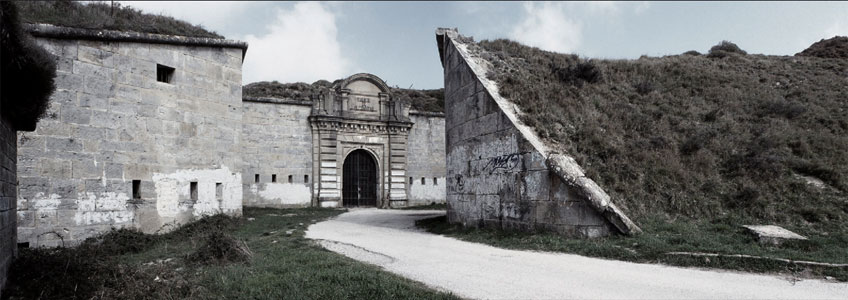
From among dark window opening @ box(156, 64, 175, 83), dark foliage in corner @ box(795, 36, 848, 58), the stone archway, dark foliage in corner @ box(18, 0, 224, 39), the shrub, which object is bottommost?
the stone archway

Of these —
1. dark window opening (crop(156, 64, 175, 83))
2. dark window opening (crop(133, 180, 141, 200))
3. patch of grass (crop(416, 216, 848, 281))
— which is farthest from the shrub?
dark window opening (crop(133, 180, 141, 200))

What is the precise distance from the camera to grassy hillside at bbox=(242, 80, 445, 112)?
26672 mm

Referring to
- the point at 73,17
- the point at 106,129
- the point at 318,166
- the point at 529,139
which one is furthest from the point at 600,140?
the point at 318,166

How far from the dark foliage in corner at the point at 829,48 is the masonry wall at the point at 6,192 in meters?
29.4

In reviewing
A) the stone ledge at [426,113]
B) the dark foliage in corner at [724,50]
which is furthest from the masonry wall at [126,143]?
the dark foliage in corner at [724,50]

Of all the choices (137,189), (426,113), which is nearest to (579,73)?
(137,189)

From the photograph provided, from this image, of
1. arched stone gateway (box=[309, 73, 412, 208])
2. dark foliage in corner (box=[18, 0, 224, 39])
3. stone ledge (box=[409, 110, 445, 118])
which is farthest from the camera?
stone ledge (box=[409, 110, 445, 118])

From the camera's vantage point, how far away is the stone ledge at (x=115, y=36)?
407 inches

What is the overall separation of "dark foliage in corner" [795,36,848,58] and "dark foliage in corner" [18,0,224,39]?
26673mm

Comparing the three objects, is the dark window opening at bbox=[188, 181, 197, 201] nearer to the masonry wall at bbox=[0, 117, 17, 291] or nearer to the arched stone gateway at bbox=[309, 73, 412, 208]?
the masonry wall at bbox=[0, 117, 17, 291]

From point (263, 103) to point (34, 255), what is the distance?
669 inches

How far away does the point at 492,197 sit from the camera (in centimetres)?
1137

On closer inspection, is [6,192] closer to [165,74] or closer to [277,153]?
[165,74]

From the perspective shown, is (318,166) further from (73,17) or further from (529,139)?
(529,139)
